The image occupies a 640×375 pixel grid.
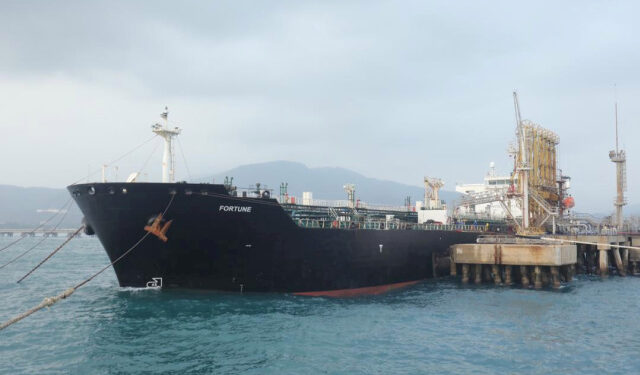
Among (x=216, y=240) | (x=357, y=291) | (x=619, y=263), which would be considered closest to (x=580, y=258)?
(x=619, y=263)

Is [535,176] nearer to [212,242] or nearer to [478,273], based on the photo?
[478,273]

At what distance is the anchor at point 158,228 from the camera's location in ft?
75.4

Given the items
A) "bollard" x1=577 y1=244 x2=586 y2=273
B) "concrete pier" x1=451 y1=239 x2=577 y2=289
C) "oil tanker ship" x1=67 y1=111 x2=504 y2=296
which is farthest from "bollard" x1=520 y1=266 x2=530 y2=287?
"bollard" x1=577 y1=244 x2=586 y2=273

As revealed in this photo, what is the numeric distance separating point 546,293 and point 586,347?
12.2 m

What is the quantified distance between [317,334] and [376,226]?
15.8m

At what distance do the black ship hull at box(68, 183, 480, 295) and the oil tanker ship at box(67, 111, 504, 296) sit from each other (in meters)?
0.05

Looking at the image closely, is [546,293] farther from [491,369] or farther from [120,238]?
[120,238]

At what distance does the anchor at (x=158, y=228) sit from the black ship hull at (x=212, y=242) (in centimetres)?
16

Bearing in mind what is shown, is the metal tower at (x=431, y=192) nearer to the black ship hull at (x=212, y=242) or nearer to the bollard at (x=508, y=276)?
the bollard at (x=508, y=276)

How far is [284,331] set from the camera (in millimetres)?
19484

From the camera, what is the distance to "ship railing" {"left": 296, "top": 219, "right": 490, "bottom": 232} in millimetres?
29359

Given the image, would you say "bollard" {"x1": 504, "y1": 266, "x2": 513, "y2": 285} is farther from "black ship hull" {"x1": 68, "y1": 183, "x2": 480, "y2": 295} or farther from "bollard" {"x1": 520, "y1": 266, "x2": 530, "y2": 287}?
"black ship hull" {"x1": 68, "y1": 183, "x2": 480, "y2": 295}

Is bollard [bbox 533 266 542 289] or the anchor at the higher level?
the anchor

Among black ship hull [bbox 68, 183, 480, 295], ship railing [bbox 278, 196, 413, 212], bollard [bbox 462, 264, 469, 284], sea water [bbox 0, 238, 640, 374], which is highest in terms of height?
ship railing [bbox 278, 196, 413, 212]
